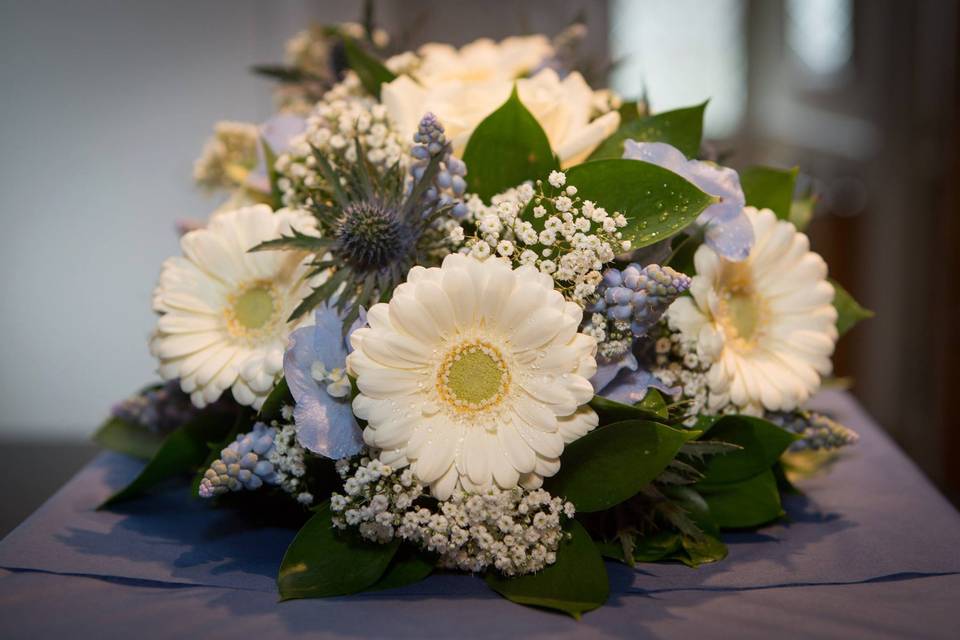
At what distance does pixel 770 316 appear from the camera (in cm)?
74

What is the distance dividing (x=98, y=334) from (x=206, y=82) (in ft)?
1.85

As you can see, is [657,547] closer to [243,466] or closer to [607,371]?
[607,371]

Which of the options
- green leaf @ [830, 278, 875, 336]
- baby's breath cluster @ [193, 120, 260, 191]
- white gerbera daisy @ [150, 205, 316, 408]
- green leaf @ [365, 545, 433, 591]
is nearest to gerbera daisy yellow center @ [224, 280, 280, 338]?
white gerbera daisy @ [150, 205, 316, 408]

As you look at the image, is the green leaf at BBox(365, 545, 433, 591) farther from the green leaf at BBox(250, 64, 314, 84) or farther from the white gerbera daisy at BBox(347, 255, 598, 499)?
the green leaf at BBox(250, 64, 314, 84)

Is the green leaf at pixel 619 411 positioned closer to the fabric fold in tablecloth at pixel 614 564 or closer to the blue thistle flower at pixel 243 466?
the fabric fold in tablecloth at pixel 614 564

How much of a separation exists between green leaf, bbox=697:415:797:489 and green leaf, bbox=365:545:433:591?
0.24 metres

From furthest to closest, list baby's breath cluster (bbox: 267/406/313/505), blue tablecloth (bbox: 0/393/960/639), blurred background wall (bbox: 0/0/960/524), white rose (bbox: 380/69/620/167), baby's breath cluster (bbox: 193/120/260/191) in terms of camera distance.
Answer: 1. blurred background wall (bbox: 0/0/960/524)
2. baby's breath cluster (bbox: 193/120/260/191)
3. white rose (bbox: 380/69/620/167)
4. baby's breath cluster (bbox: 267/406/313/505)
5. blue tablecloth (bbox: 0/393/960/639)

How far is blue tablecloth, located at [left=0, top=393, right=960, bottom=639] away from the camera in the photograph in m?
0.52

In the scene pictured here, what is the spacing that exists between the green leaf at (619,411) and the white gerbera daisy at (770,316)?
0.10 metres

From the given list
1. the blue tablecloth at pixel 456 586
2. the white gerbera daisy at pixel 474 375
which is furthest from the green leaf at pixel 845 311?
the white gerbera daisy at pixel 474 375

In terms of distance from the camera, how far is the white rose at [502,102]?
28.6 inches

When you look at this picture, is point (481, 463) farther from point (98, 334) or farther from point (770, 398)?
point (98, 334)

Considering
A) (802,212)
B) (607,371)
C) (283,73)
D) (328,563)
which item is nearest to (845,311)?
(802,212)

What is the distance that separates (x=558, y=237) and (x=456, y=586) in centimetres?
26
